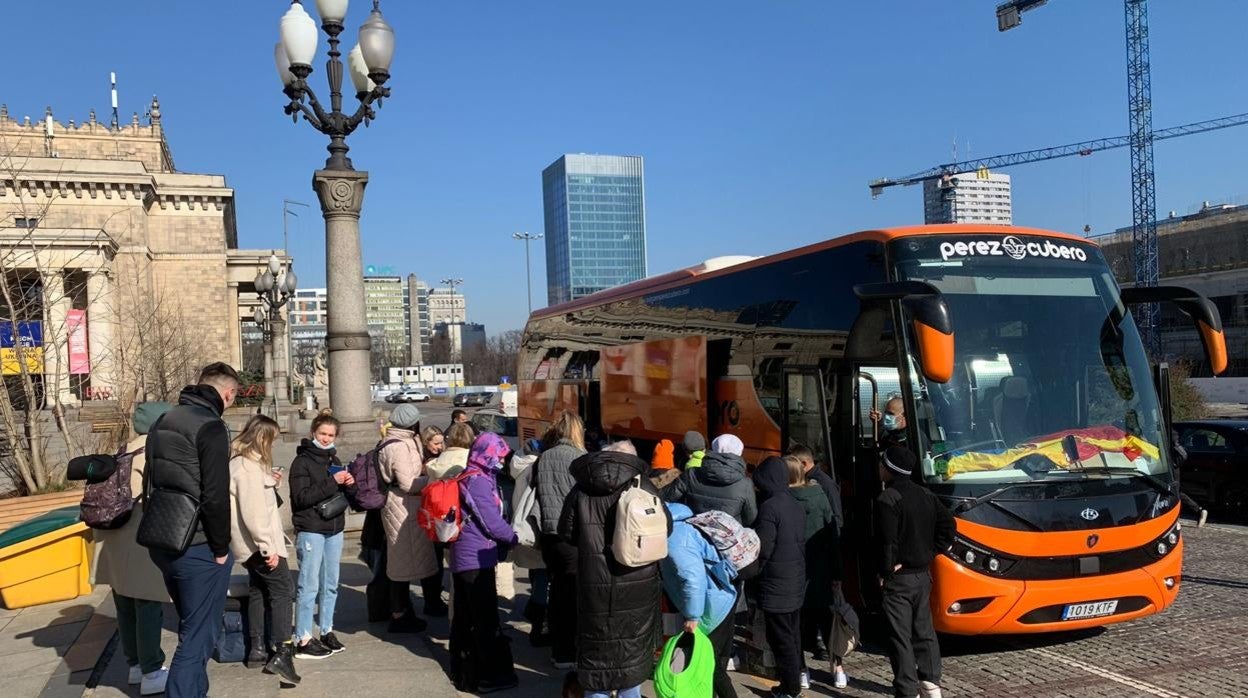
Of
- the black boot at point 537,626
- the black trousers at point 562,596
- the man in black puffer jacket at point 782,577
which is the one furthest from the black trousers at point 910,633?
the black boot at point 537,626

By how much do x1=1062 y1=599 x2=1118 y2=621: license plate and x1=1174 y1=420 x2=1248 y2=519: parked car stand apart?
7.87 meters

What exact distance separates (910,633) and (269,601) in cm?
452

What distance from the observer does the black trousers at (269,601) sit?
658 centimetres

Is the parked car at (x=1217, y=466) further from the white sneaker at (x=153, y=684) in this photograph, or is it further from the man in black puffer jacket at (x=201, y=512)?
the white sneaker at (x=153, y=684)

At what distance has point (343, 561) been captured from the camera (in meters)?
11.1

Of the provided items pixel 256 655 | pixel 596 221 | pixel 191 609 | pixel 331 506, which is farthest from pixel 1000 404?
pixel 596 221

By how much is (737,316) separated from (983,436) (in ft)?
14.5

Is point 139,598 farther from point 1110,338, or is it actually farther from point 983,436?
point 1110,338

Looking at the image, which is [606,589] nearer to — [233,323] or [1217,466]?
[1217,466]

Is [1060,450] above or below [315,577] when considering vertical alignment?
above

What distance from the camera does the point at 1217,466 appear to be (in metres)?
13.7

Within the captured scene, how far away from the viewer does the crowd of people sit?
5211 millimetres

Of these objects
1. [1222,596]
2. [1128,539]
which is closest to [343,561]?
[1128,539]

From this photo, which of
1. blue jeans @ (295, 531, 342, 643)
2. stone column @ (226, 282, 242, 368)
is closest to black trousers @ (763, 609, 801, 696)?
blue jeans @ (295, 531, 342, 643)
